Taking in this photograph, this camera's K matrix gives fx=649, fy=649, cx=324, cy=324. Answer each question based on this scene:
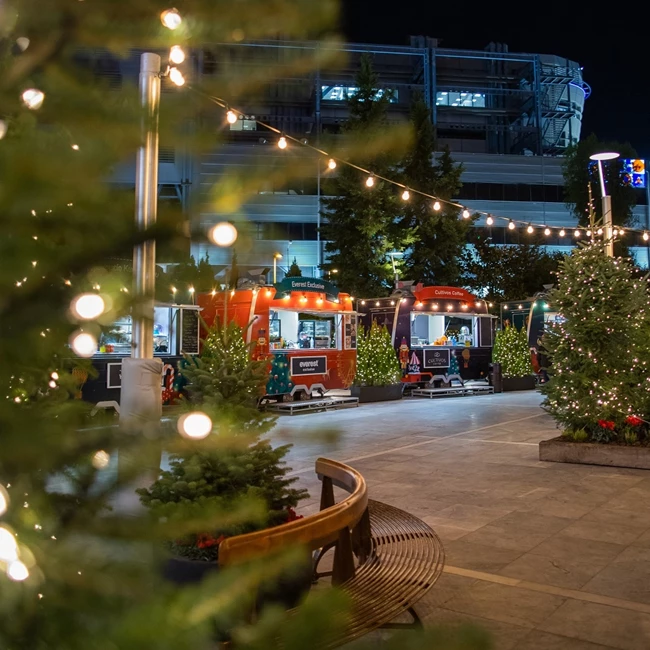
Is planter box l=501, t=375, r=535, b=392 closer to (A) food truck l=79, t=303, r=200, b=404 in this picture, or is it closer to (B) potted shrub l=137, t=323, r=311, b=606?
(A) food truck l=79, t=303, r=200, b=404

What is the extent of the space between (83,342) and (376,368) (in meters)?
17.8

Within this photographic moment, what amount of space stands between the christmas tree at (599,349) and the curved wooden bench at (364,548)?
522 centimetres

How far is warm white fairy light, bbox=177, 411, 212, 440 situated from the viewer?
127 cm

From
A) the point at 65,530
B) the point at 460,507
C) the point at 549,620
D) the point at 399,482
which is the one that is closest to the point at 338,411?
the point at 399,482

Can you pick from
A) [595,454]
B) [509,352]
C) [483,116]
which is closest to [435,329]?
[509,352]

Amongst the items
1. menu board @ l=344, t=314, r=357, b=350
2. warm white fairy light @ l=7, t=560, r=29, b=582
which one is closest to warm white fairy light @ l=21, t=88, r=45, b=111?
warm white fairy light @ l=7, t=560, r=29, b=582

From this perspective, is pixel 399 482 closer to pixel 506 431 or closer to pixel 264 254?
pixel 506 431

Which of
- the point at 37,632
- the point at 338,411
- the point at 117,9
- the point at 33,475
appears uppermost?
the point at 117,9

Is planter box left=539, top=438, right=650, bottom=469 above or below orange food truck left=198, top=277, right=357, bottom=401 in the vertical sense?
below

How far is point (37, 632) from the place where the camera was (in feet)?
3.25

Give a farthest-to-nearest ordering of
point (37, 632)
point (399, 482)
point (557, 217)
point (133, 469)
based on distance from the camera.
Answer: point (557, 217) → point (399, 482) → point (133, 469) → point (37, 632)

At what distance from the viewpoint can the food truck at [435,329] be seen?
834 inches

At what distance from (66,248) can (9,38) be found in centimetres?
42

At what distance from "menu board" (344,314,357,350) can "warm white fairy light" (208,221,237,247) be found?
17.3m
